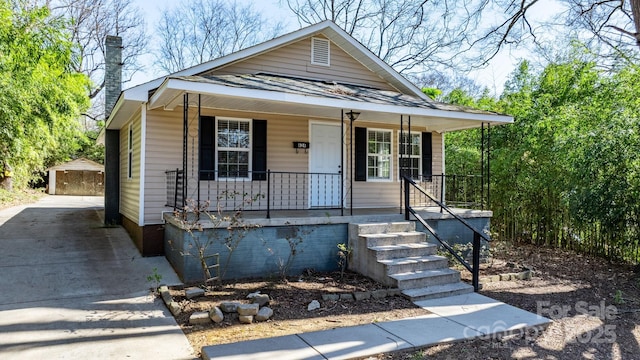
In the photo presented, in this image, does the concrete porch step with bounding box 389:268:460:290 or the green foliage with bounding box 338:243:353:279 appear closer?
the concrete porch step with bounding box 389:268:460:290

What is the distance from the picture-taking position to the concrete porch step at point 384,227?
682 centimetres

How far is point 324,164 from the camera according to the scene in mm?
9172

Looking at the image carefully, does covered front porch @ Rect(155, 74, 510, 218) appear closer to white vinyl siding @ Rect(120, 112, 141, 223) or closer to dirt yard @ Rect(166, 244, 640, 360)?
white vinyl siding @ Rect(120, 112, 141, 223)

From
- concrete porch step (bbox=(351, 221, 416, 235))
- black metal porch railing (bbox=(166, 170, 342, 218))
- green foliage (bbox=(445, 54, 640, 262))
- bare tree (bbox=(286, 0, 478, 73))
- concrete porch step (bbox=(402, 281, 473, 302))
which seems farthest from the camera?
bare tree (bbox=(286, 0, 478, 73))

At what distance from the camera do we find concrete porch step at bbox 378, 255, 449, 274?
19.8 ft

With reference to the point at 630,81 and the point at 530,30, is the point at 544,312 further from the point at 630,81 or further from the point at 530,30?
the point at 530,30

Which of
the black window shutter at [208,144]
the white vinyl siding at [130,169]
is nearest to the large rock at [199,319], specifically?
the black window shutter at [208,144]

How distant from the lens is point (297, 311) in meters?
5.00

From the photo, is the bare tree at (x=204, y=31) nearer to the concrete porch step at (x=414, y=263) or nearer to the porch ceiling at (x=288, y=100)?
the porch ceiling at (x=288, y=100)

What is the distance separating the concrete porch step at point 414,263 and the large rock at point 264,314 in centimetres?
201

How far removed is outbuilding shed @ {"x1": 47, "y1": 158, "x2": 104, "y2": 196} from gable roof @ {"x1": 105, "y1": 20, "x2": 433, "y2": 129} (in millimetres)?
15982

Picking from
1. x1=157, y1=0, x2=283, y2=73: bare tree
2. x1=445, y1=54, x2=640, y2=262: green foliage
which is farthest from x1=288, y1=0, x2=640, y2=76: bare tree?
x1=157, y1=0, x2=283, y2=73: bare tree

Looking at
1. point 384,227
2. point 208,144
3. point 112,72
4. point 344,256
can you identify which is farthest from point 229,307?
point 112,72

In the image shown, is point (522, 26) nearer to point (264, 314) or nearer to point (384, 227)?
point (384, 227)
